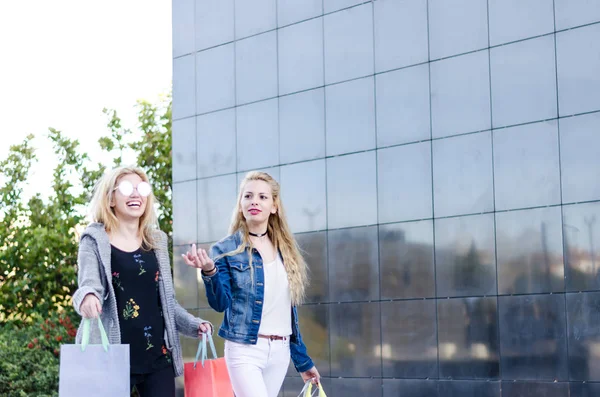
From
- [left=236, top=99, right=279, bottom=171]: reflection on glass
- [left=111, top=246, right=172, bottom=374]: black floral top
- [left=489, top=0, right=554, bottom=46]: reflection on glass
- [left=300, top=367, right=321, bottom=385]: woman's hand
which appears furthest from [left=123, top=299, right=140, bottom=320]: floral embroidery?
[left=236, top=99, right=279, bottom=171]: reflection on glass

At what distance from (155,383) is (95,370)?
0.45 m

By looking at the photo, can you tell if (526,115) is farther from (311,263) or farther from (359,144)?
(311,263)

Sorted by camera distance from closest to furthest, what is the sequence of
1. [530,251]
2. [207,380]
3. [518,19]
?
1. [207,380]
2. [530,251]
3. [518,19]

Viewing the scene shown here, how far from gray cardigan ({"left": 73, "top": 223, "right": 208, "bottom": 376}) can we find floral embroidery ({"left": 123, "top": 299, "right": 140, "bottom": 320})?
0.25 ft

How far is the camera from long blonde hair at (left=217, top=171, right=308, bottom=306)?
615 cm

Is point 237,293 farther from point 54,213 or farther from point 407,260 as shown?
point 54,213

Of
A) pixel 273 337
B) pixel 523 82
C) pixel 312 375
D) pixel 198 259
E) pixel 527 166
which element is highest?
pixel 523 82

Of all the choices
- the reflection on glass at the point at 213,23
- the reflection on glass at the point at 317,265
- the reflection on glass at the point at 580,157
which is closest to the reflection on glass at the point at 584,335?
the reflection on glass at the point at 580,157

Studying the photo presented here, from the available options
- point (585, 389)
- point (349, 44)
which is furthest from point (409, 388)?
point (349, 44)

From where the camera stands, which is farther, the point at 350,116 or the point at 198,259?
the point at 350,116

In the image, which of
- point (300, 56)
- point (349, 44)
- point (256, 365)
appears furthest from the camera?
point (300, 56)

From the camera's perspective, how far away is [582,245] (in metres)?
9.86

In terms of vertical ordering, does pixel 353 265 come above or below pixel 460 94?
below

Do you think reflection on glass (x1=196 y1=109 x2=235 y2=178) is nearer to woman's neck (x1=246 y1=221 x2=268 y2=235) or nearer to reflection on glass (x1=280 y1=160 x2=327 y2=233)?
reflection on glass (x1=280 y1=160 x2=327 y2=233)
